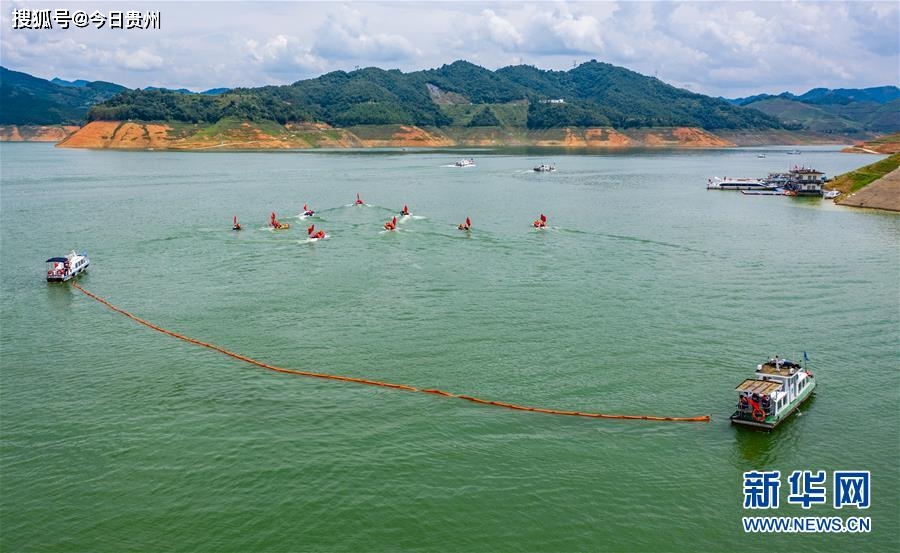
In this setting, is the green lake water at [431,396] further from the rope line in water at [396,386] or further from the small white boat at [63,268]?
the small white boat at [63,268]

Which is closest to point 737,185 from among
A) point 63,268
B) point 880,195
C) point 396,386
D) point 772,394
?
point 880,195

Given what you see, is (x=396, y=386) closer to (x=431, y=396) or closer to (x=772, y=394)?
(x=431, y=396)

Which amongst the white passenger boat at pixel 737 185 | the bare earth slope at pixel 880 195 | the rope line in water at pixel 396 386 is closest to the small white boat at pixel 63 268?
the rope line in water at pixel 396 386

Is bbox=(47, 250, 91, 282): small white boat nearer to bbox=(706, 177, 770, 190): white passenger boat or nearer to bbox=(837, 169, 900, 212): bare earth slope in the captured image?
bbox=(837, 169, 900, 212): bare earth slope

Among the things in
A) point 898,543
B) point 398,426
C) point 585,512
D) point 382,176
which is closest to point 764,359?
point 898,543

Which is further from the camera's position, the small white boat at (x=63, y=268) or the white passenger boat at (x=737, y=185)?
the white passenger boat at (x=737, y=185)

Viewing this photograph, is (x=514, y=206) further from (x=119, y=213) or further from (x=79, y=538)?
(x=79, y=538)

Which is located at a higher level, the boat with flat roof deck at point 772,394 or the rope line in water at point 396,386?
the boat with flat roof deck at point 772,394
